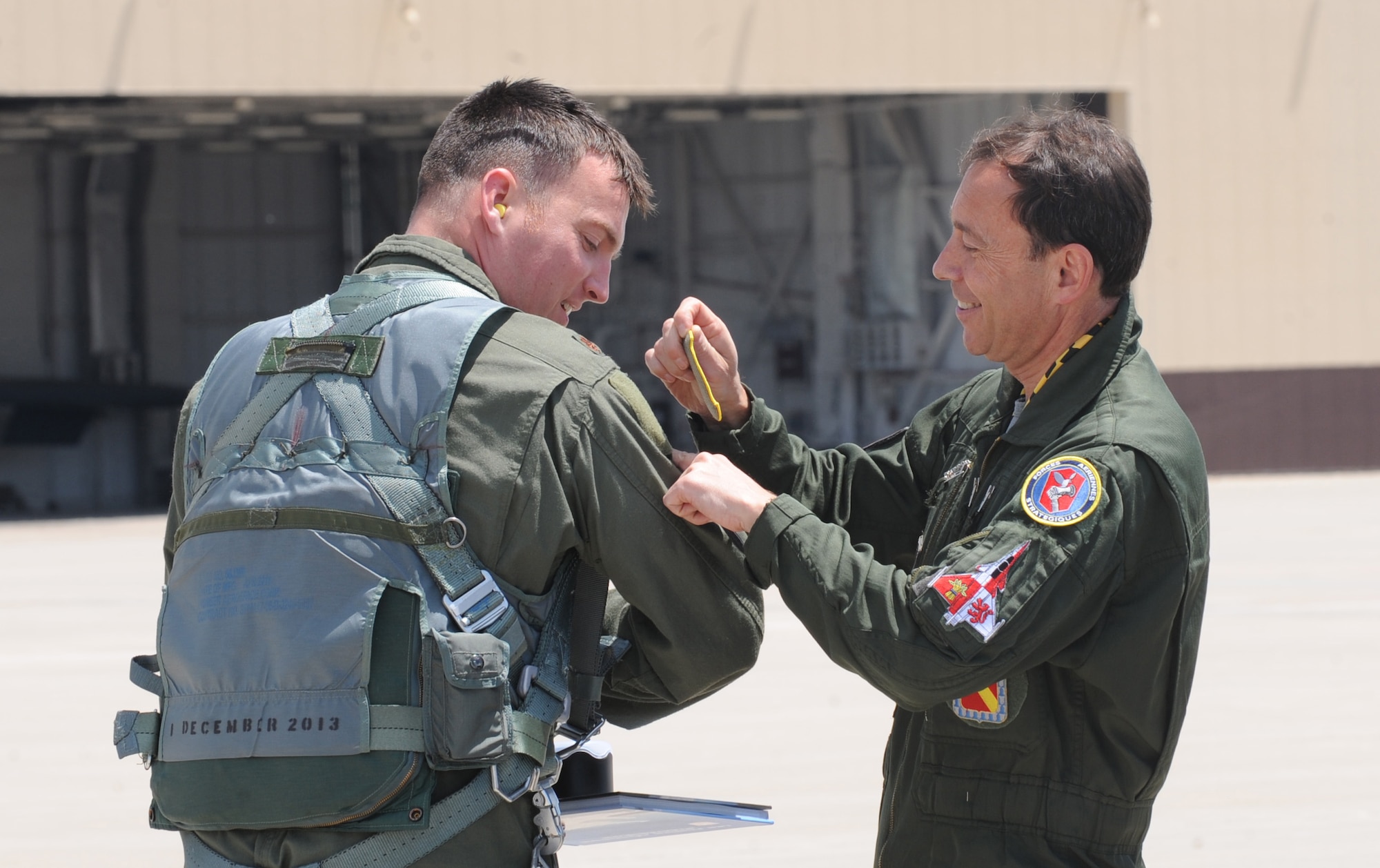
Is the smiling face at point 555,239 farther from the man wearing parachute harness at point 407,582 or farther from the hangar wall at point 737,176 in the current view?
the hangar wall at point 737,176

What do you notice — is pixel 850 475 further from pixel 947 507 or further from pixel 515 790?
pixel 515 790

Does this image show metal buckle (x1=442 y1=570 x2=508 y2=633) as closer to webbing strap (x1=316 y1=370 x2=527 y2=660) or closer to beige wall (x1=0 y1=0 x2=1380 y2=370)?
webbing strap (x1=316 y1=370 x2=527 y2=660)

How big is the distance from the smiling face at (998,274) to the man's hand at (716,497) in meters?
0.50

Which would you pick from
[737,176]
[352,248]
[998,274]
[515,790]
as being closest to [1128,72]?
[737,176]

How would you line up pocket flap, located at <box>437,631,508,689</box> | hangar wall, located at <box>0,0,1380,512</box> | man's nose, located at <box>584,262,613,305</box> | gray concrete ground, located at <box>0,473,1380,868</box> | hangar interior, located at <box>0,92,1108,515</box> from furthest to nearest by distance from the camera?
hangar interior, located at <box>0,92,1108,515</box> → hangar wall, located at <box>0,0,1380,512</box> → gray concrete ground, located at <box>0,473,1380,868</box> → man's nose, located at <box>584,262,613,305</box> → pocket flap, located at <box>437,631,508,689</box>

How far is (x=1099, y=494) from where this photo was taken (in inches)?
84.4

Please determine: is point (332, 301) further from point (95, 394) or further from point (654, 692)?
point (95, 394)

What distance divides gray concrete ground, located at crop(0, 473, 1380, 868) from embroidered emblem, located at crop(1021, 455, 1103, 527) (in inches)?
108

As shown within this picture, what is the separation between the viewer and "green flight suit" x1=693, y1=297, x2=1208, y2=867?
7.00 ft

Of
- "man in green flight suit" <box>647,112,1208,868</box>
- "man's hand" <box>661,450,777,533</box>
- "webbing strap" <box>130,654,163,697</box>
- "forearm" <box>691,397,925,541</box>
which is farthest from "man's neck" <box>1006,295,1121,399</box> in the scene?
"webbing strap" <box>130,654,163,697</box>

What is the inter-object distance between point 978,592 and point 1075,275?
0.60 meters

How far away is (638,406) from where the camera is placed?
7.08ft

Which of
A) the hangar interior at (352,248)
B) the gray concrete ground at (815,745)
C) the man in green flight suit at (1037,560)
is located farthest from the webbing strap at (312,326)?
the hangar interior at (352,248)

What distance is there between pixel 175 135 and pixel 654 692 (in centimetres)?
2192
